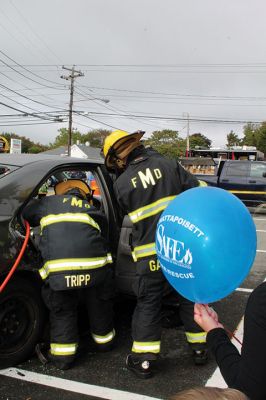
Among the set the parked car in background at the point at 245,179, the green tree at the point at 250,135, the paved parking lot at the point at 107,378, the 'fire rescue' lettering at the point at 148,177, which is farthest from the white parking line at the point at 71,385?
the green tree at the point at 250,135

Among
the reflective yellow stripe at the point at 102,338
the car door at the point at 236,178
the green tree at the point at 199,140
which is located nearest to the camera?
the reflective yellow stripe at the point at 102,338

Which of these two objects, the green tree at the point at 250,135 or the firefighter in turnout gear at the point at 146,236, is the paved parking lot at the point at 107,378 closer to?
the firefighter in turnout gear at the point at 146,236

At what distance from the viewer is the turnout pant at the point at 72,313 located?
134 inches

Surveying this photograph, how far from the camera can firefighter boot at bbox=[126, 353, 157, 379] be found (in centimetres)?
330

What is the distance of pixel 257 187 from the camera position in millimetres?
15297

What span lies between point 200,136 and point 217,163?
243 feet

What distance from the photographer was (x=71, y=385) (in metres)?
3.21

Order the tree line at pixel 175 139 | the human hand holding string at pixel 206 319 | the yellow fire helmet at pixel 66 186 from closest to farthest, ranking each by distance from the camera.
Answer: the human hand holding string at pixel 206 319, the yellow fire helmet at pixel 66 186, the tree line at pixel 175 139

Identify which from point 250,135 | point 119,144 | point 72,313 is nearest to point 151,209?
point 119,144

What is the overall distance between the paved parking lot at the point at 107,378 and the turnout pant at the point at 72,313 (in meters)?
0.16

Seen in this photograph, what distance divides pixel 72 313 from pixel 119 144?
140 cm

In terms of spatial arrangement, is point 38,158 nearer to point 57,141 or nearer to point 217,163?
point 217,163

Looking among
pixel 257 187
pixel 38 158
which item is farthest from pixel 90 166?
pixel 257 187

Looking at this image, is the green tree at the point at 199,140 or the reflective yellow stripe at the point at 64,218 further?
the green tree at the point at 199,140
